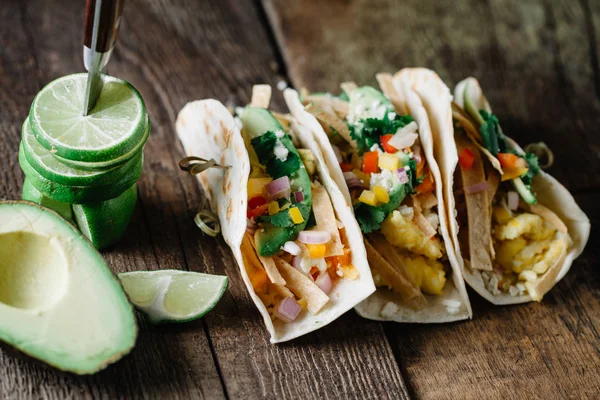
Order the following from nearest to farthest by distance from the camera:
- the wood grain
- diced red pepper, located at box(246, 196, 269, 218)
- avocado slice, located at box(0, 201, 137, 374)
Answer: avocado slice, located at box(0, 201, 137, 374), the wood grain, diced red pepper, located at box(246, 196, 269, 218)

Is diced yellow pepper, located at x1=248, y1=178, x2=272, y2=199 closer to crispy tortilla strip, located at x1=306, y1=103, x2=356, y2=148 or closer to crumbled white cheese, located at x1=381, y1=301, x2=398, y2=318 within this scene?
crispy tortilla strip, located at x1=306, y1=103, x2=356, y2=148

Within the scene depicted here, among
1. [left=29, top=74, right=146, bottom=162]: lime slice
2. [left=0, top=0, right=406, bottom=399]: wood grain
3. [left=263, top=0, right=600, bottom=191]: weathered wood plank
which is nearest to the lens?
[left=29, top=74, right=146, bottom=162]: lime slice

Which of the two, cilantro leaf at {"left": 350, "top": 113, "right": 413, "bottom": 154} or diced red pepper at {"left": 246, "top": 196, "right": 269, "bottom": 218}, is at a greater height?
cilantro leaf at {"left": 350, "top": 113, "right": 413, "bottom": 154}

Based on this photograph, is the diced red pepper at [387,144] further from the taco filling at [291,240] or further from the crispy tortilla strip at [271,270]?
the crispy tortilla strip at [271,270]

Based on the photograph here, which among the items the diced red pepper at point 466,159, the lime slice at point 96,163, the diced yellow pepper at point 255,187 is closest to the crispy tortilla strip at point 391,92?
the diced red pepper at point 466,159

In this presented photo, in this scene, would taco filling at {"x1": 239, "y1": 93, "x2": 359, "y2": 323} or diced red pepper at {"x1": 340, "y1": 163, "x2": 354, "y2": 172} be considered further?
diced red pepper at {"x1": 340, "y1": 163, "x2": 354, "y2": 172}

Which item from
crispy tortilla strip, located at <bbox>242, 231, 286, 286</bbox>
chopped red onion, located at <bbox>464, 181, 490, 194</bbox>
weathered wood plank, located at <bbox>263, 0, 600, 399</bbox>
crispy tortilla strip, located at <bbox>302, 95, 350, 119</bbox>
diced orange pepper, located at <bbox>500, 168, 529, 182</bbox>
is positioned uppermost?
crispy tortilla strip, located at <bbox>302, 95, 350, 119</bbox>

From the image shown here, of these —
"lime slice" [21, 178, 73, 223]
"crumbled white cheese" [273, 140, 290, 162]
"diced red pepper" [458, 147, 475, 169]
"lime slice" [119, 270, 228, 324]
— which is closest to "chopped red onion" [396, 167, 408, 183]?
"diced red pepper" [458, 147, 475, 169]
